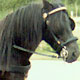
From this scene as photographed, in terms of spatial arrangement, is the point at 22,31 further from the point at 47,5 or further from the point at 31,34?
the point at 47,5

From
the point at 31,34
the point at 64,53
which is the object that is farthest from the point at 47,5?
the point at 64,53

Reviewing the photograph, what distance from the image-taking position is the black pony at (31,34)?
1688 millimetres

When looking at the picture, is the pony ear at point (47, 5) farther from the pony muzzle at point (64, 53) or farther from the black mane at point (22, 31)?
the pony muzzle at point (64, 53)

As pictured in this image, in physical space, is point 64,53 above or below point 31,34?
below

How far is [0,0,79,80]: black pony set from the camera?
1.69 metres

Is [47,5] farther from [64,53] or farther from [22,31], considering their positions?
[64,53]

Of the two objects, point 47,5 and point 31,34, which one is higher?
point 47,5

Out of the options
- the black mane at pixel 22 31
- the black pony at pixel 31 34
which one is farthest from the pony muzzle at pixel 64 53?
the black mane at pixel 22 31

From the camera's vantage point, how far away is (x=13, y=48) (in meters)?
1.75

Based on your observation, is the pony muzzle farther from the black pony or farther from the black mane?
the black mane

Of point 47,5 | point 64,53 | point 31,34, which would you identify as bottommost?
point 64,53

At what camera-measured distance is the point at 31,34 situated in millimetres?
1731

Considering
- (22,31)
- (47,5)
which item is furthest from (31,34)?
(47,5)

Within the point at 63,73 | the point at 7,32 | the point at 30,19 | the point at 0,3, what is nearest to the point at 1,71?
the point at 7,32
